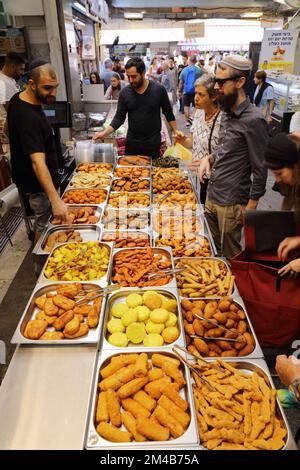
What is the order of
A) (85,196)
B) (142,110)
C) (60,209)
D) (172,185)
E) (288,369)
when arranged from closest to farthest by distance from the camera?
(288,369) → (60,209) → (85,196) → (172,185) → (142,110)

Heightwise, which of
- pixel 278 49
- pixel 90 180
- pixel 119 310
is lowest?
pixel 119 310

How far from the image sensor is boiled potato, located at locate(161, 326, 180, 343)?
5.86 feet

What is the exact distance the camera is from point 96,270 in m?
2.31

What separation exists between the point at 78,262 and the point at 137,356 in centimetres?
91

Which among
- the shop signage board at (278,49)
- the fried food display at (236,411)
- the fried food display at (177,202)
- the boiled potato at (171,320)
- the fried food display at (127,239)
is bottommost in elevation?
the fried food display at (236,411)

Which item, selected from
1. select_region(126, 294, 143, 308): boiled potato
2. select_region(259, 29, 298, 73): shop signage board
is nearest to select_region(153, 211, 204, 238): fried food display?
select_region(126, 294, 143, 308): boiled potato

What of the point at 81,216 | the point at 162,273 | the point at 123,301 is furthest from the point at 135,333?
the point at 81,216

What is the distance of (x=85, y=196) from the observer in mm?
3426

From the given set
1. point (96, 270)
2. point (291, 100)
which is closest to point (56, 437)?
point (96, 270)

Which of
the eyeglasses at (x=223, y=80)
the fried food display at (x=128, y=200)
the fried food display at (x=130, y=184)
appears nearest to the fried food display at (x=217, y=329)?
the fried food display at (x=128, y=200)

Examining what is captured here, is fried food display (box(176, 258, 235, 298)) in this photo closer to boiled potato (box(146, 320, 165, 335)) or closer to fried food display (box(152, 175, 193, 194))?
boiled potato (box(146, 320, 165, 335))

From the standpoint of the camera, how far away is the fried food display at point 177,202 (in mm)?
3182

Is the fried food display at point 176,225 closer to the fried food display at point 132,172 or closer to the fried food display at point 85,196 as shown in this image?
the fried food display at point 85,196

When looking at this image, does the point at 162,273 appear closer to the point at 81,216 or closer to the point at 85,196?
the point at 81,216
